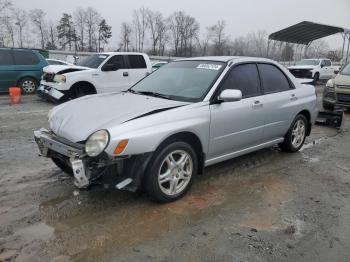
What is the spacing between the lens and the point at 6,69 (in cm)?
1292

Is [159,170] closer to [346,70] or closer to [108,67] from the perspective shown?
[108,67]

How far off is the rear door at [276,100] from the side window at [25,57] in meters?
10.6

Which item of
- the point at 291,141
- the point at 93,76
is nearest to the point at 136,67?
the point at 93,76

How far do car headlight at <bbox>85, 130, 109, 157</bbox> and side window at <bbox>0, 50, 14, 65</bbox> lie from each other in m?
11.1

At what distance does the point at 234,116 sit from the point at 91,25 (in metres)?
73.0

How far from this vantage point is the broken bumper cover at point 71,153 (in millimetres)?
3465

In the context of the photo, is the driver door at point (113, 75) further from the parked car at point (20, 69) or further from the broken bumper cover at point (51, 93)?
the parked car at point (20, 69)

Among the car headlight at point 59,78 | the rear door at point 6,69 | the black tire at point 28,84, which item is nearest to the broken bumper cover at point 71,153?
the car headlight at point 59,78

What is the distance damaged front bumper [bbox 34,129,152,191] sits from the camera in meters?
3.47

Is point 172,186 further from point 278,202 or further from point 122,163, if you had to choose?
point 278,202

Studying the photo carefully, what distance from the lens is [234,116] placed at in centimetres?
461

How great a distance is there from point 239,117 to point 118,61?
25.4ft

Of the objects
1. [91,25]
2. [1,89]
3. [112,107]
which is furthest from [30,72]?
[91,25]

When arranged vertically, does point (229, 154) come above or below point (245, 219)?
above
